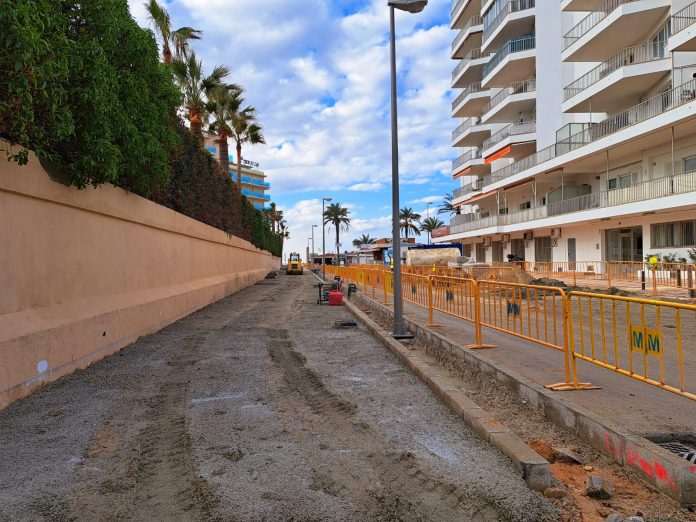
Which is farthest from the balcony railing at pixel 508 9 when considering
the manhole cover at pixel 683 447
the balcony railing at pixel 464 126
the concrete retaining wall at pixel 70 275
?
the manhole cover at pixel 683 447

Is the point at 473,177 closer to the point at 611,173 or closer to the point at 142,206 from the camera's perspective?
the point at 611,173

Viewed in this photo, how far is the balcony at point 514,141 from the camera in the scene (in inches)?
1363

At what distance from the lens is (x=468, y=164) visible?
45594mm

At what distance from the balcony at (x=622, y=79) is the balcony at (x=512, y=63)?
685 centimetres

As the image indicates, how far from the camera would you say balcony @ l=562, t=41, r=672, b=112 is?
866 inches

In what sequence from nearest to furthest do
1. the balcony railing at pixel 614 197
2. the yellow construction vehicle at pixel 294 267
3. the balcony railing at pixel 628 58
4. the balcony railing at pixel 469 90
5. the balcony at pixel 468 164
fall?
the balcony railing at pixel 614 197 < the balcony railing at pixel 628 58 < the balcony railing at pixel 469 90 < the balcony at pixel 468 164 < the yellow construction vehicle at pixel 294 267

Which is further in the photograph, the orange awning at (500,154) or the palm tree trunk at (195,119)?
the orange awning at (500,154)

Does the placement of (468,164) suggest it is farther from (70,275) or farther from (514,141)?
(70,275)

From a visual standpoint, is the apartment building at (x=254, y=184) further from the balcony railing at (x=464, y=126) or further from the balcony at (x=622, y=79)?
the balcony at (x=622, y=79)

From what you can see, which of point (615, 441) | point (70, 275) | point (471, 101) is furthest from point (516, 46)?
point (615, 441)

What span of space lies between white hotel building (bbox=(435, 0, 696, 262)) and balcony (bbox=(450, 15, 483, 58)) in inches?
11.6

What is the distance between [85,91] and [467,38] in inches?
1785

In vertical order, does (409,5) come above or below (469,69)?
below

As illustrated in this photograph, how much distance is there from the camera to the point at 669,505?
286 centimetres
